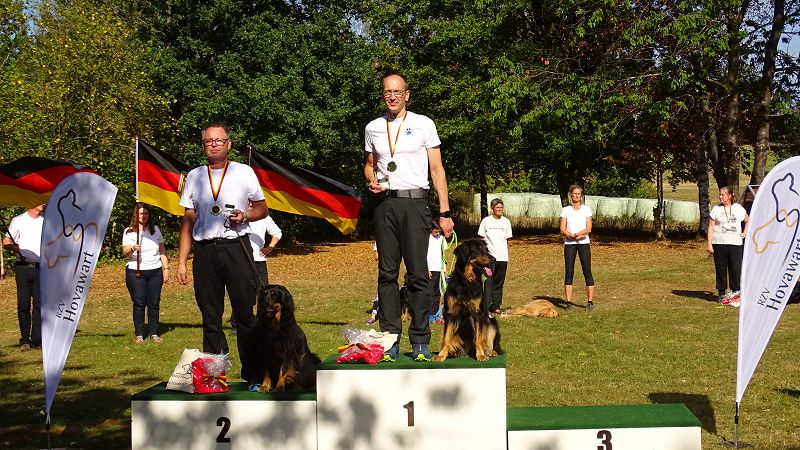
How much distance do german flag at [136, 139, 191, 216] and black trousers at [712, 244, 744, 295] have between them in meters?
9.39

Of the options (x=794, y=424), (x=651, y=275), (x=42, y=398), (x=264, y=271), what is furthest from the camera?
(x=651, y=275)

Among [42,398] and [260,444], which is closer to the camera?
[260,444]

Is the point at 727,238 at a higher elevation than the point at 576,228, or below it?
below

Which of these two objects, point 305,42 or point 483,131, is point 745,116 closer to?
point 483,131

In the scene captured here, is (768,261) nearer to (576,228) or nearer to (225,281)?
(225,281)

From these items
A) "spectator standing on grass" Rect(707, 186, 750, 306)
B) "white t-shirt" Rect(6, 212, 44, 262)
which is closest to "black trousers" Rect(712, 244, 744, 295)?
"spectator standing on grass" Rect(707, 186, 750, 306)

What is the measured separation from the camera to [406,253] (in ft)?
22.8

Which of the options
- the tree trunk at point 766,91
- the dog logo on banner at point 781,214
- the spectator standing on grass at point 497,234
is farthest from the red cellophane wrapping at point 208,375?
the tree trunk at point 766,91

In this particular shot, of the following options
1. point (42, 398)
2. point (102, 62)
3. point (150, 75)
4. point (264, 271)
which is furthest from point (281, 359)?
point (150, 75)

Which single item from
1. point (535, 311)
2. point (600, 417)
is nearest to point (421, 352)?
point (600, 417)

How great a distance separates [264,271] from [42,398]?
4.06 meters

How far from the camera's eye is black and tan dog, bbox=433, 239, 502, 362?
6758mm

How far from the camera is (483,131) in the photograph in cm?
3578

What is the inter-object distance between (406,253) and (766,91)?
26036mm
